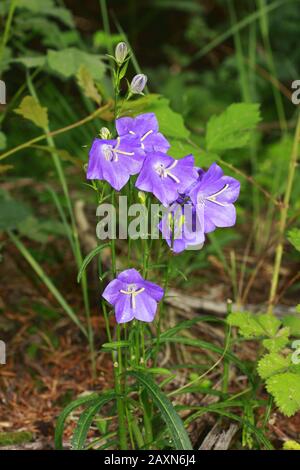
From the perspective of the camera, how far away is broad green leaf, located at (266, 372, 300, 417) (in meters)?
1.69

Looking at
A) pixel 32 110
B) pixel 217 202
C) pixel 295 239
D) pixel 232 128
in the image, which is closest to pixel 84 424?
pixel 217 202

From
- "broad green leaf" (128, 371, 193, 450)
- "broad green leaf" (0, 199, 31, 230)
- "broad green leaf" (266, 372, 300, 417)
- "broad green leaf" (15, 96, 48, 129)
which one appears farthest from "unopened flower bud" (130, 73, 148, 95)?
"broad green leaf" (0, 199, 31, 230)

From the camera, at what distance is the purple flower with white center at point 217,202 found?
1.65m

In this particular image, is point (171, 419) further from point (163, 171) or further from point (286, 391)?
point (163, 171)

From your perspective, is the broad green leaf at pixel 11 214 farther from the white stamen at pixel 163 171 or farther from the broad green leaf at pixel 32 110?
the white stamen at pixel 163 171

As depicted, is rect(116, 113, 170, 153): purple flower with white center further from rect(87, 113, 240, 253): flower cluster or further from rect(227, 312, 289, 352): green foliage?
rect(227, 312, 289, 352): green foliage

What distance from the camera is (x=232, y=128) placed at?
7.30ft

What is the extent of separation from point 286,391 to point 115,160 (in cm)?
70

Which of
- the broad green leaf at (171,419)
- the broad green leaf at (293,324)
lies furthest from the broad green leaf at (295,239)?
the broad green leaf at (171,419)

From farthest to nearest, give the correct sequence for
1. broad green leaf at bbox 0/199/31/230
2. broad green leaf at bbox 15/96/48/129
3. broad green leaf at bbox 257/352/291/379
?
broad green leaf at bbox 0/199/31/230, broad green leaf at bbox 15/96/48/129, broad green leaf at bbox 257/352/291/379

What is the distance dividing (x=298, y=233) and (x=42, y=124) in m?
0.81

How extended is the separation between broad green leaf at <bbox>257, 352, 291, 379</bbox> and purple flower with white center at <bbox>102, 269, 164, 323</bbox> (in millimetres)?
377
